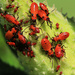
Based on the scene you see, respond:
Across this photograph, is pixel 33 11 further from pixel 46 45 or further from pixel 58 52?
pixel 58 52

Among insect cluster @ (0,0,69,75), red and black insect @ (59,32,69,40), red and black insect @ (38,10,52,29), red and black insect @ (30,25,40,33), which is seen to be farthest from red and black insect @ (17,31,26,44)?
red and black insect @ (59,32,69,40)

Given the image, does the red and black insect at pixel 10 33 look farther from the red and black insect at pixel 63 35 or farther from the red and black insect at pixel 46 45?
the red and black insect at pixel 63 35

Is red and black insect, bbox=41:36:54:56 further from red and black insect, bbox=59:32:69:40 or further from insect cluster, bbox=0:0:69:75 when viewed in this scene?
red and black insect, bbox=59:32:69:40

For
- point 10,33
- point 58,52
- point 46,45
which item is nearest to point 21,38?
point 10,33


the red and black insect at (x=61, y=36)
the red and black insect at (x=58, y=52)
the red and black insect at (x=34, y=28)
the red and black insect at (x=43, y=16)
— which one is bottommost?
the red and black insect at (x=58, y=52)

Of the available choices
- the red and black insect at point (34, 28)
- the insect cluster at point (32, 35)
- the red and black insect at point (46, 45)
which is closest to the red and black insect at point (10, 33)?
the insect cluster at point (32, 35)

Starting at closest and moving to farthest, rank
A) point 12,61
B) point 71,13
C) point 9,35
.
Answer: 1. point 9,35
2. point 71,13
3. point 12,61

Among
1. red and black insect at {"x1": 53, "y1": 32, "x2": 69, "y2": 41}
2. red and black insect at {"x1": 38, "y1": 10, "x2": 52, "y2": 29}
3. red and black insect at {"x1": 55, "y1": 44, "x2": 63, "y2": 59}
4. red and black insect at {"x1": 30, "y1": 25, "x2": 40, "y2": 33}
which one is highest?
red and black insect at {"x1": 38, "y1": 10, "x2": 52, "y2": 29}

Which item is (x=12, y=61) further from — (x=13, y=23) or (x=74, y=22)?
(x=74, y=22)

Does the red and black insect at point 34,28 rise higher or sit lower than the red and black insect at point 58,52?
higher

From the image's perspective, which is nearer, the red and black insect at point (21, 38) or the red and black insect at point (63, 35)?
the red and black insect at point (21, 38)

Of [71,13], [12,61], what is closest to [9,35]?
[71,13]
